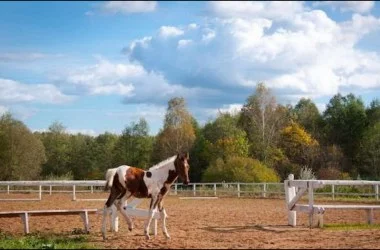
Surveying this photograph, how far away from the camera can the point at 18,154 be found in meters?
54.7

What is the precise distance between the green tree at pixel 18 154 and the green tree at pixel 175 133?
12385 millimetres

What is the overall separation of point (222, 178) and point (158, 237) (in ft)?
101

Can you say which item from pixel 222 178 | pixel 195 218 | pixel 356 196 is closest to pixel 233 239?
pixel 195 218

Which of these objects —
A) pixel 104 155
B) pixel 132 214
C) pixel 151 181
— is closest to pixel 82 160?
pixel 104 155

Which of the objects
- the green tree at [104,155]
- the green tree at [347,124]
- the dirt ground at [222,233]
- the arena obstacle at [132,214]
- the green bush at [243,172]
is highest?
the green tree at [347,124]

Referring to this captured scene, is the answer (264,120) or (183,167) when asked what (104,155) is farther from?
(183,167)

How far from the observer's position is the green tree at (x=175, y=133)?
2101 inches

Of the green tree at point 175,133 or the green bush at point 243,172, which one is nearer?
the green bush at point 243,172

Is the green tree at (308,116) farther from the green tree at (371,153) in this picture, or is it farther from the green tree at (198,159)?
the green tree at (198,159)

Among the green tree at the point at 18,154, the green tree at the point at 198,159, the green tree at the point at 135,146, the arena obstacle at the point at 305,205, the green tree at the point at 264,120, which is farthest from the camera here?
the green tree at the point at 135,146

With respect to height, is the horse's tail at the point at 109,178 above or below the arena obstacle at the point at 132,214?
above

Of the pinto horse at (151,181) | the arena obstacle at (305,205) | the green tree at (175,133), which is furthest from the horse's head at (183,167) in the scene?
the green tree at (175,133)

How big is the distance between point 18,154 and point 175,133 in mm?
16242

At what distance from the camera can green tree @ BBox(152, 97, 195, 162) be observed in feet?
175
